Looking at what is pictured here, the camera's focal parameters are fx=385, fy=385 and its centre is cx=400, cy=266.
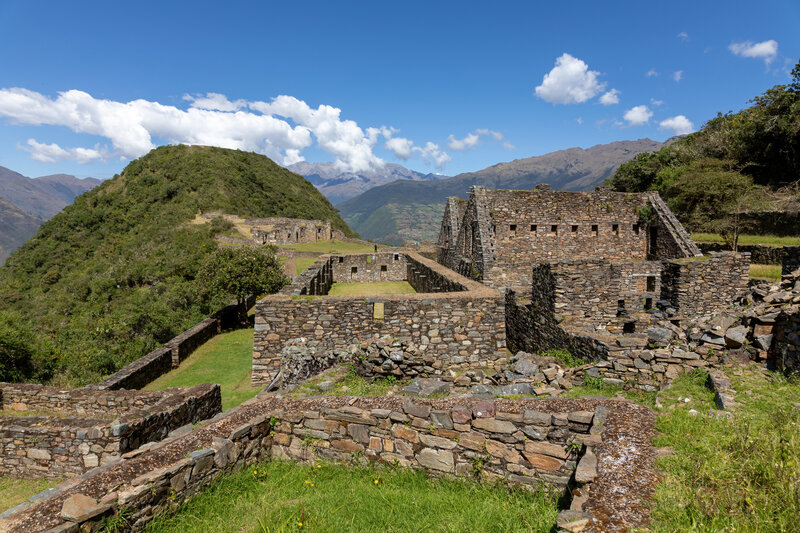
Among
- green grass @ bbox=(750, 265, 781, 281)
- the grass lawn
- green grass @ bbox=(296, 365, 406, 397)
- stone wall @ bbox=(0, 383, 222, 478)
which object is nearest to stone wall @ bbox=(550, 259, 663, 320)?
green grass @ bbox=(296, 365, 406, 397)

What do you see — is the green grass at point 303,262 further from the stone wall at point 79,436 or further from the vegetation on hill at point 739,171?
the vegetation on hill at point 739,171

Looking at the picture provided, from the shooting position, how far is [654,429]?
415 centimetres

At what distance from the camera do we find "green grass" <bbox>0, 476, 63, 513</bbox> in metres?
6.94

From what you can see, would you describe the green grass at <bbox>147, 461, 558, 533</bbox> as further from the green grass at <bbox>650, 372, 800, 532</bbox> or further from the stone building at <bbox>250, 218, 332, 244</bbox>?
the stone building at <bbox>250, 218, 332, 244</bbox>

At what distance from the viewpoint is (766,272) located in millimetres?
15125

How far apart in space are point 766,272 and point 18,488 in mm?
23371

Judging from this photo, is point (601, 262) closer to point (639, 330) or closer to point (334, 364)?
point (639, 330)

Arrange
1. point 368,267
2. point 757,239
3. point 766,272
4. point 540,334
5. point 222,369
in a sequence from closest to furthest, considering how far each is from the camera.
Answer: point 540,334 → point 222,369 → point 766,272 → point 757,239 → point 368,267

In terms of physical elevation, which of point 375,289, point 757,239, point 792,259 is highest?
point 757,239

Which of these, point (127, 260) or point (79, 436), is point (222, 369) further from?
point (127, 260)

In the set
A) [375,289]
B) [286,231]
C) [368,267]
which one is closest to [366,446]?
[375,289]

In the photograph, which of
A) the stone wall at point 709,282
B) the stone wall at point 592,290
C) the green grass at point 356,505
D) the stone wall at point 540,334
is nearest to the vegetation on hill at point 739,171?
the stone wall at point 709,282

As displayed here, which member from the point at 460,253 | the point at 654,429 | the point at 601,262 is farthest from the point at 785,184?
the point at 654,429

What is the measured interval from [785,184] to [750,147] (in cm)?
Result: 504
